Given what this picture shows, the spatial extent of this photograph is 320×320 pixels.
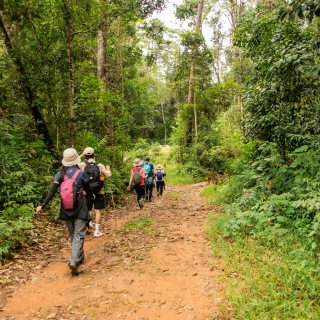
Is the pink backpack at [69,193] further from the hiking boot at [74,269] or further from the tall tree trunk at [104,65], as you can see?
the tall tree trunk at [104,65]

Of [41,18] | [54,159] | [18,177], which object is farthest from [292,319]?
[41,18]

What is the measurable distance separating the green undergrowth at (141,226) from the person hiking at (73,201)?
216 cm

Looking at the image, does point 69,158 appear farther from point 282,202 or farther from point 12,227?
point 282,202

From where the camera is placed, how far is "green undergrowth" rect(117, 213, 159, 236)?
6245mm

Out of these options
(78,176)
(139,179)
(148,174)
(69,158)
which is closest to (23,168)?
(69,158)

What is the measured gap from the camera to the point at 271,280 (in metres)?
3.20

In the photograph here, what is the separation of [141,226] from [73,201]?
2.88 metres

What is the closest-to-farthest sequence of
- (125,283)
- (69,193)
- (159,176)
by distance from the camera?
1. (125,283)
2. (69,193)
3. (159,176)

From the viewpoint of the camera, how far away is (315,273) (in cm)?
318

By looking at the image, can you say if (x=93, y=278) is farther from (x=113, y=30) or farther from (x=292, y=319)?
(x=113, y=30)

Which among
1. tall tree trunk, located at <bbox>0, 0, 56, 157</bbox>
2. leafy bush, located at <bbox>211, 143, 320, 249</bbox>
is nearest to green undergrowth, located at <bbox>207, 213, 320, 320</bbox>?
leafy bush, located at <bbox>211, 143, 320, 249</bbox>

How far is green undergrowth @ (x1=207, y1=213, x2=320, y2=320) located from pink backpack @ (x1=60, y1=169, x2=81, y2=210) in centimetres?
268

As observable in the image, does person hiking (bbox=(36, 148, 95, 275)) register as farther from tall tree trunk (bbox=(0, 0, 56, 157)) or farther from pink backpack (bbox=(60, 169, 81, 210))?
tall tree trunk (bbox=(0, 0, 56, 157))

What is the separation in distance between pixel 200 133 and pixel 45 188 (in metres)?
13.9
